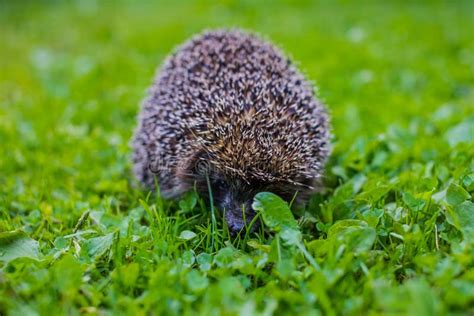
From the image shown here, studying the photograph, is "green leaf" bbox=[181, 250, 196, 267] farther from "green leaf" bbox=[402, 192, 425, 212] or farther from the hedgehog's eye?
"green leaf" bbox=[402, 192, 425, 212]

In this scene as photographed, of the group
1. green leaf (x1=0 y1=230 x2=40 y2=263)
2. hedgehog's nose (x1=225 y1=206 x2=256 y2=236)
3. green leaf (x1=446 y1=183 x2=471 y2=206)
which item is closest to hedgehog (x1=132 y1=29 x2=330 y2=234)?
hedgehog's nose (x1=225 y1=206 x2=256 y2=236)

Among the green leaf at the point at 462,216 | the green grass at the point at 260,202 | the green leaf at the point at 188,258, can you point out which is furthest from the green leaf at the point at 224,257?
the green leaf at the point at 462,216

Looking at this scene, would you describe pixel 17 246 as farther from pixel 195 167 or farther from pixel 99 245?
pixel 195 167

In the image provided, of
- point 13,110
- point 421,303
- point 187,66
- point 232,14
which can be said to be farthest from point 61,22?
point 421,303

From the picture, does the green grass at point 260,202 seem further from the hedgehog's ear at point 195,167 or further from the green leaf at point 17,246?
the hedgehog's ear at point 195,167

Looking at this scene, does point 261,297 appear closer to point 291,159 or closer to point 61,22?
point 291,159

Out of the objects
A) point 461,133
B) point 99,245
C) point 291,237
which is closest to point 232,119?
point 291,237
